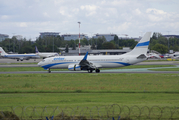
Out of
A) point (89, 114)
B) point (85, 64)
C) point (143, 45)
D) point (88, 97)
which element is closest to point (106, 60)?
point (85, 64)

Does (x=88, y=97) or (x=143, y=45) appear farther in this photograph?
(x=143, y=45)

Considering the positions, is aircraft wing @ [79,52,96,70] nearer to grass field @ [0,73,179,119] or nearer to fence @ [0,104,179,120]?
grass field @ [0,73,179,119]

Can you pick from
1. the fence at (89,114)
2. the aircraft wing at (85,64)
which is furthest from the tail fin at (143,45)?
the fence at (89,114)

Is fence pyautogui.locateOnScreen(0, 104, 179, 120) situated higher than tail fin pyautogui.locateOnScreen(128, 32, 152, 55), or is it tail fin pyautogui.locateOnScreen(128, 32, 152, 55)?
tail fin pyautogui.locateOnScreen(128, 32, 152, 55)

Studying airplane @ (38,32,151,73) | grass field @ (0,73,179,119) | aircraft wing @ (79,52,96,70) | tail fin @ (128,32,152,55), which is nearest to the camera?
grass field @ (0,73,179,119)

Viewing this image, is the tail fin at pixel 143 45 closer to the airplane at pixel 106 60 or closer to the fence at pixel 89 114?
the airplane at pixel 106 60

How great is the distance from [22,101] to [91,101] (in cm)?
529

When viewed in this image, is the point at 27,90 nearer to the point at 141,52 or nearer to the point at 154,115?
the point at 154,115

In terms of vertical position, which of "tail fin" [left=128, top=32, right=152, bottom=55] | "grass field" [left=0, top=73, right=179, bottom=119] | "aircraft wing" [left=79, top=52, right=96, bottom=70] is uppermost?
"tail fin" [left=128, top=32, right=152, bottom=55]

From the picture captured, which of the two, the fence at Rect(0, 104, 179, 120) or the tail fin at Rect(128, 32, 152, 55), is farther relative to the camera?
the tail fin at Rect(128, 32, 152, 55)

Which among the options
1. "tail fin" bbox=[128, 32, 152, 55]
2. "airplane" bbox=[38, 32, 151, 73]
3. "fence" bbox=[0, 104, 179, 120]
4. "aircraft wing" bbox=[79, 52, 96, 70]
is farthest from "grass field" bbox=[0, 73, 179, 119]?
"tail fin" bbox=[128, 32, 152, 55]

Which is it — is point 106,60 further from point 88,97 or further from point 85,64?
point 88,97

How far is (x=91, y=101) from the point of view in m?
17.5

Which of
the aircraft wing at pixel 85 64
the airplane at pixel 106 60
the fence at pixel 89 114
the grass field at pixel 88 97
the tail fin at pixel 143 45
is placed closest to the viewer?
the fence at pixel 89 114
